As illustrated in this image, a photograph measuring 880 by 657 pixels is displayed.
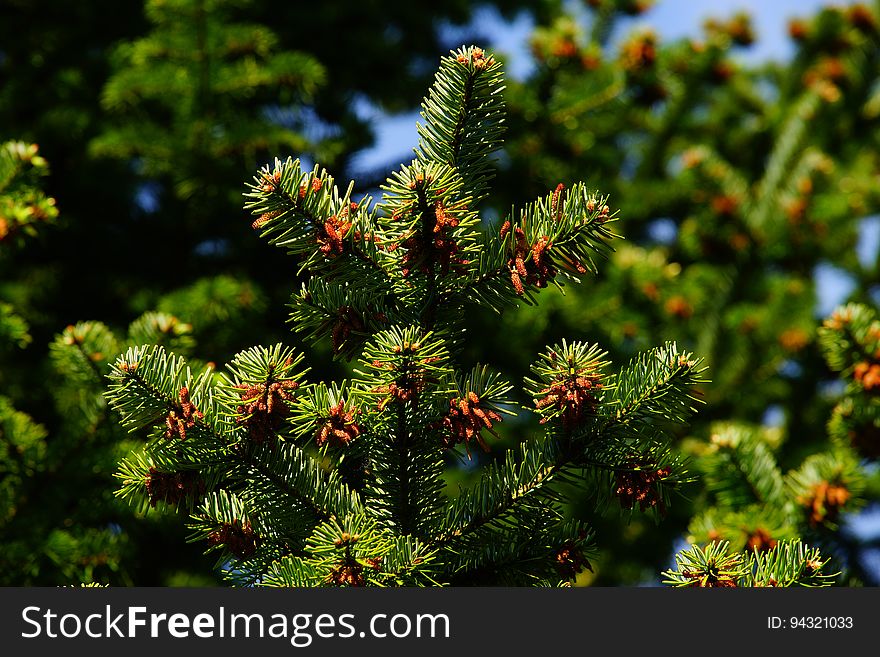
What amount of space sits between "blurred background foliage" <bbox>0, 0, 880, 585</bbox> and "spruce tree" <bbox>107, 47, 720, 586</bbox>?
2.03 feet

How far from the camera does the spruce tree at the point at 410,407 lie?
1.16m

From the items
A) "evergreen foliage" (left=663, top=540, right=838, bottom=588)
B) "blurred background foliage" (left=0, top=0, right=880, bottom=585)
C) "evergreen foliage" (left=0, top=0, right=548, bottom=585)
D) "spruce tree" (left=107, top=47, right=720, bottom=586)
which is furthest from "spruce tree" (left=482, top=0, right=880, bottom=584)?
"spruce tree" (left=107, top=47, right=720, bottom=586)

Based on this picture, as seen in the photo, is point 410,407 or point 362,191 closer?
point 410,407

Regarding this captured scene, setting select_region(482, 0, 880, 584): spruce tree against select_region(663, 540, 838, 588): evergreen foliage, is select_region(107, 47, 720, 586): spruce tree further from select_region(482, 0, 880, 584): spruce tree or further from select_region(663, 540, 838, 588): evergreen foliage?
select_region(482, 0, 880, 584): spruce tree

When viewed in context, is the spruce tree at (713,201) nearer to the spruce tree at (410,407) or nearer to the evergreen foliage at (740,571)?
the evergreen foliage at (740,571)

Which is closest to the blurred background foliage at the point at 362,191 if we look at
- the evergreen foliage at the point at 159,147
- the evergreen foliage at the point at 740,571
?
the evergreen foliage at the point at 159,147

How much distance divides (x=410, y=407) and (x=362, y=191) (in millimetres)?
2008

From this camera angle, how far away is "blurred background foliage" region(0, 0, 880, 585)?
1912mm

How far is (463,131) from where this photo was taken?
1.32m

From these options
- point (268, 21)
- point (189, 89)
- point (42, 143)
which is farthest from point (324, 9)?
point (42, 143)

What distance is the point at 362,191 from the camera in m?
3.08

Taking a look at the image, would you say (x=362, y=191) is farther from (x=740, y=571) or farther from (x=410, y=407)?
(x=740, y=571)

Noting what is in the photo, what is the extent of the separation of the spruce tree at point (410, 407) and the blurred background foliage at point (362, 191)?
62 centimetres

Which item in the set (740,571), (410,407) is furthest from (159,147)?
(740,571)
